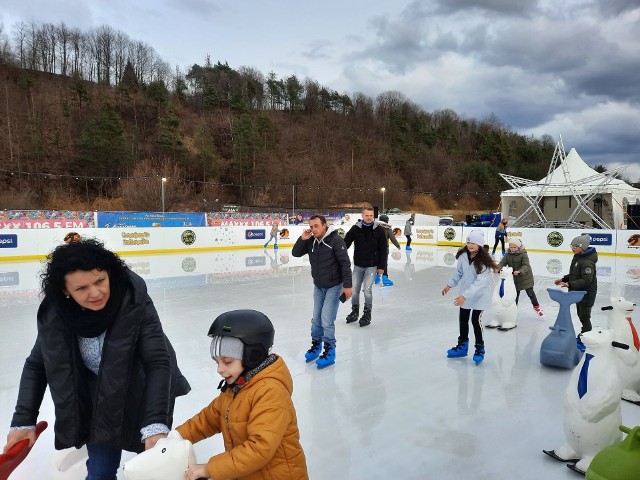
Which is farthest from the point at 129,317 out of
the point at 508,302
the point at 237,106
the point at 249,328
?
the point at 237,106

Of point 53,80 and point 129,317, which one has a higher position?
point 53,80

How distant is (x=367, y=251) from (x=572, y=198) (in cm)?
2108

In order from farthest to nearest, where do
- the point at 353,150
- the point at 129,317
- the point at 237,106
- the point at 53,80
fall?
the point at 353,150 < the point at 237,106 < the point at 53,80 < the point at 129,317

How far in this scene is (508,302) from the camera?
17.4 feet

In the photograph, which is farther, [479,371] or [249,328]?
[479,371]

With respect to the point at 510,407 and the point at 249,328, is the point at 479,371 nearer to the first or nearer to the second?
the point at 510,407

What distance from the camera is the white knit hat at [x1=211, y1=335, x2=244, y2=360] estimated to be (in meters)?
1.40

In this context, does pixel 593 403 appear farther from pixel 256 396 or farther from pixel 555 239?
pixel 555 239

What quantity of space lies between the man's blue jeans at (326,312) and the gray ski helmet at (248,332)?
8.34 feet

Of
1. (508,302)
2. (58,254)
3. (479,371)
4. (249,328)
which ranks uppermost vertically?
(58,254)

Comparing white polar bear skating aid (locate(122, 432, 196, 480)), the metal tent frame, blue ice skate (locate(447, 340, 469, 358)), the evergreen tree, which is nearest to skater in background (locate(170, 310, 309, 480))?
white polar bear skating aid (locate(122, 432, 196, 480))

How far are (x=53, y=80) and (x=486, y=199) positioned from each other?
4533cm

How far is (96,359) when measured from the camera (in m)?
1.56

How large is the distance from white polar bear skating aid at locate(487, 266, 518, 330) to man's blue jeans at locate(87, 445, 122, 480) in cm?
460
